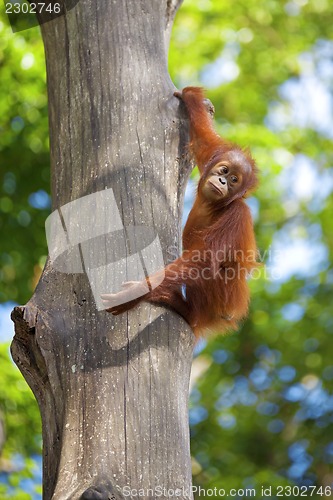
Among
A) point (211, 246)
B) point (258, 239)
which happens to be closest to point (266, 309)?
point (258, 239)

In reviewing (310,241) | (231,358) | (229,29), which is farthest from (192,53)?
(231,358)

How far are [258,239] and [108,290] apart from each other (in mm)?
5434

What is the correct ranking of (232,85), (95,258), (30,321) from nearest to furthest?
(30,321) < (95,258) < (232,85)

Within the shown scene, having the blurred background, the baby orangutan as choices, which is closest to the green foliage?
the blurred background

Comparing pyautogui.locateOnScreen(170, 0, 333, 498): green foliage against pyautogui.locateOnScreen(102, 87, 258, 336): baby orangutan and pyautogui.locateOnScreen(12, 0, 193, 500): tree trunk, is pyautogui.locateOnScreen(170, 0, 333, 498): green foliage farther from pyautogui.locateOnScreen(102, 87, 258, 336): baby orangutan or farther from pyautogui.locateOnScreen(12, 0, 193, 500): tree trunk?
pyautogui.locateOnScreen(12, 0, 193, 500): tree trunk

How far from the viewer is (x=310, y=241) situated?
8469 mm

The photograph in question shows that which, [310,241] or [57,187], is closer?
[57,187]

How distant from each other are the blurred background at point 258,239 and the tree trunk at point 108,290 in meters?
2.20

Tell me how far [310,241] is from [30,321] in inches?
243

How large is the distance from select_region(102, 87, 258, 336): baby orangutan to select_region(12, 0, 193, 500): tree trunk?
0.11m

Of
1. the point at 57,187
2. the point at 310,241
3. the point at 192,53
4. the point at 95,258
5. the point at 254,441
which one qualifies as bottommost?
the point at 95,258

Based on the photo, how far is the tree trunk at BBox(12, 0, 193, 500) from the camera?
2516 mm

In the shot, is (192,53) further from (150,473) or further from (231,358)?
(150,473)

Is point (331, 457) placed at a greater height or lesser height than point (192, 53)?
lesser
